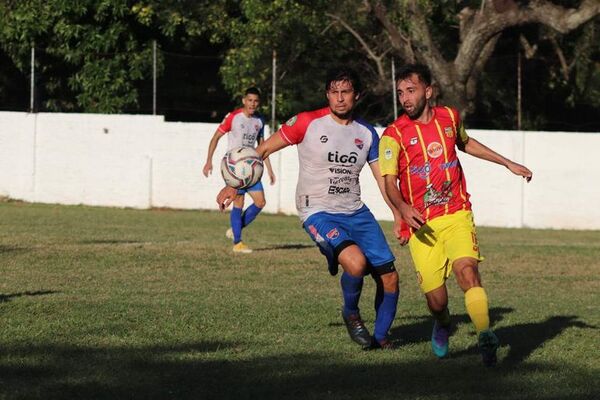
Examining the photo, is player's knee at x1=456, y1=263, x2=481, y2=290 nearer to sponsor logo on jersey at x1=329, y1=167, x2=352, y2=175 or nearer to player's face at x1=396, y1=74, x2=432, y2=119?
player's face at x1=396, y1=74, x2=432, y2=119

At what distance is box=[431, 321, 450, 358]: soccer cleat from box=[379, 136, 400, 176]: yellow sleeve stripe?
44.5 inches

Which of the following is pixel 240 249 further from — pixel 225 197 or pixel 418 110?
pixel 418 110

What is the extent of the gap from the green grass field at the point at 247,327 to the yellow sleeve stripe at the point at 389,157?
125cm

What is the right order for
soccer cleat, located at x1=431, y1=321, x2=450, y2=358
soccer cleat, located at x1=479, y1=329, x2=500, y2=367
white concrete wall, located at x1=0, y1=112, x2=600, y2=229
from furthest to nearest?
white concrete wall, located at x1=0, y1=112, x2=600, y2=229 → soccer cleat, located at x1=431, y1=321, x2=450, y2=358 → soccer cleat, located at x1=479, y1=329, x2=500, y2=367

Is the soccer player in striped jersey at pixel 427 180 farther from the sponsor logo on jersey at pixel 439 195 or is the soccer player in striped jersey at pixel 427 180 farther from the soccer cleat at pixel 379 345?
the soccer cleat at pixel 379 345

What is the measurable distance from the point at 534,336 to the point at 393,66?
58.9 ft

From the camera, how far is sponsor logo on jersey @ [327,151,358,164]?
874cm

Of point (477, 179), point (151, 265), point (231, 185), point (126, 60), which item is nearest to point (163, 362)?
point (231, 185)

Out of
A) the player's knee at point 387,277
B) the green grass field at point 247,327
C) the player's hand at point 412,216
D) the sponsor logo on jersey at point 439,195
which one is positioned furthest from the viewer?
the player's knee at point 387,277

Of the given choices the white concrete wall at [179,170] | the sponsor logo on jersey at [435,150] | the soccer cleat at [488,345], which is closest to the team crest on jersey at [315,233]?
the sponsor logo on jersey at [435,150]

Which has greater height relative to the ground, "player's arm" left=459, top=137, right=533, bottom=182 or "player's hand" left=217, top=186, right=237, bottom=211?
"player's arm" left=459, top=137, right=533, bottom=182

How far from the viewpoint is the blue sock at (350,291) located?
28.3 feet

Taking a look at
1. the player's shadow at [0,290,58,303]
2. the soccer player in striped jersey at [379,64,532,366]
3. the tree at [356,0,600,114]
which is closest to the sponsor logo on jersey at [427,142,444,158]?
the soccer player in striped jersey at [379,64,532,366]

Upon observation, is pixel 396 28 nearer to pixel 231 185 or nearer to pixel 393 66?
pixel 393 66
